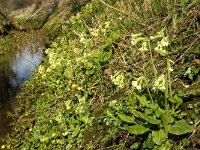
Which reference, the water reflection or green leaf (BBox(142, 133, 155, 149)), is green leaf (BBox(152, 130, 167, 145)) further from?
the water reflection

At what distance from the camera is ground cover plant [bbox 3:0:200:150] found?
291 centimetres

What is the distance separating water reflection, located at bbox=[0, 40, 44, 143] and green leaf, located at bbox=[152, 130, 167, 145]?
4.10m

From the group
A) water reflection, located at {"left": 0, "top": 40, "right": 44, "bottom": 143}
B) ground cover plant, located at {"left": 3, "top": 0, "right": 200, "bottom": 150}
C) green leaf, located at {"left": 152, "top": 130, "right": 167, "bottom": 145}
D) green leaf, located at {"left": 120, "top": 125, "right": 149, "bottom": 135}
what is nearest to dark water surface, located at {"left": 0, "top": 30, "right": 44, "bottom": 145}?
water reflection, located at {"left": 0, "top": 40, "right": 44, "bottom": 143}

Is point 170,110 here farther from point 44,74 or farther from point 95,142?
point 44,74

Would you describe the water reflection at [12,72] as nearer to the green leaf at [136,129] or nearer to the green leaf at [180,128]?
the green leaf at [136,129]

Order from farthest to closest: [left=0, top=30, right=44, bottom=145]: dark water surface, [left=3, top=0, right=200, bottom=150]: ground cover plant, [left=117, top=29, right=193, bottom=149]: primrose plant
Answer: [left=0, top=30, right=44, bottom=145]: dark water surface
[left=3, top=0, right=200, bottom=150]: ground cover plant
[left=117, top=29, right=193, bottom=149]: primrose plant

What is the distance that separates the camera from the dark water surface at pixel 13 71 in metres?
7.51

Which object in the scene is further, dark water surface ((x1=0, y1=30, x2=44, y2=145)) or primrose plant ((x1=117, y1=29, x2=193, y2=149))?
dark water surface ((x1=0, y1=30, x2=44, y2=145))

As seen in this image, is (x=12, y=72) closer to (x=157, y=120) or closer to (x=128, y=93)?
(x=128, y=93)

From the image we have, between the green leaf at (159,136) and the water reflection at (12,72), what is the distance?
161 inches

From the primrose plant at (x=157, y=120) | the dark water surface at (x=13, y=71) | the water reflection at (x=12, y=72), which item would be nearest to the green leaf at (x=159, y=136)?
the primrose plant at (x=157, y=120)

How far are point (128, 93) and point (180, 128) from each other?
152 centimetres

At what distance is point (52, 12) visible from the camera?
20.4 meters

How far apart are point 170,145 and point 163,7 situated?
132 inches
